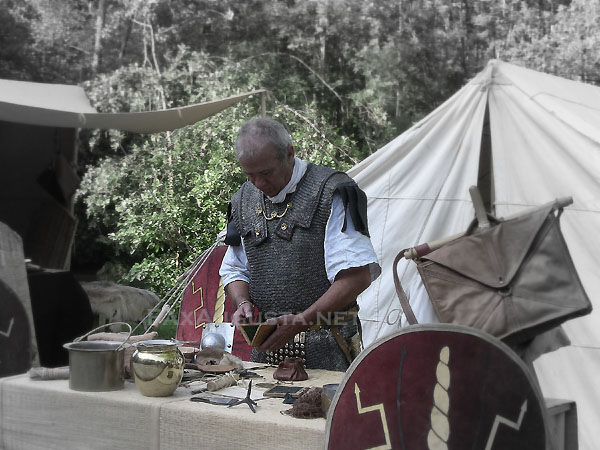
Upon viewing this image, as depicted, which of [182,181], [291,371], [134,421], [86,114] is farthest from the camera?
[182,181]

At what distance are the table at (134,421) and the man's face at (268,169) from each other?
26.1 inches

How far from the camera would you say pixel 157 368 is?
2.04 meters

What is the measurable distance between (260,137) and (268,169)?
0.11 metres

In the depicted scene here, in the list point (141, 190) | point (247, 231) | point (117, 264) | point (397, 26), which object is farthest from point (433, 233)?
point (397, 26)

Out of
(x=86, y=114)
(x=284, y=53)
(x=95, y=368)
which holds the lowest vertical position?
(x=95, y=368)

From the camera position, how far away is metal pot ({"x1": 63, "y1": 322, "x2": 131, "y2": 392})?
214 cm

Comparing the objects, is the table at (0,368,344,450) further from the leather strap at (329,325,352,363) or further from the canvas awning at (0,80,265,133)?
the canvas awning at (0,80,265,133)

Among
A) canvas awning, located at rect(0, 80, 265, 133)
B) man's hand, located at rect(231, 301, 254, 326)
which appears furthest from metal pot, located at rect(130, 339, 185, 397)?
canvas awning, located at rect(0, 80, 265, 133)

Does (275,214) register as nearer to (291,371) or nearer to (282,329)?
(282,329)

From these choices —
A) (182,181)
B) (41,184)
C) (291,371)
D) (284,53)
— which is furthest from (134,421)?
(284,53)

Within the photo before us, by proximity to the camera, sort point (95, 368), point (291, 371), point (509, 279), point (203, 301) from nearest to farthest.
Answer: point (509, 279) → point (95, 368) → point (291, 371) → point (203, 301)

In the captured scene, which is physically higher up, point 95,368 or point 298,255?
point 298,255

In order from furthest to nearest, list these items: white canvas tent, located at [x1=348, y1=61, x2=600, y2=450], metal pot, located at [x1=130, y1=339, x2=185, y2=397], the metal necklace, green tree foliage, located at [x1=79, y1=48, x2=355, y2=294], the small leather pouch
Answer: green tree foliage, located at [x1=79, y1=48, x2=355, y2=294]
white canvas tent, located at [x1=348, y1=61, x2=600, y2=450]
the metal necklace
the small leather pouch
metal pot, located at [x1=130, y1=339, x2=185, y2=397]

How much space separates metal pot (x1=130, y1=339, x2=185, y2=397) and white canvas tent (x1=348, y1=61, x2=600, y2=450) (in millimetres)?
1886
